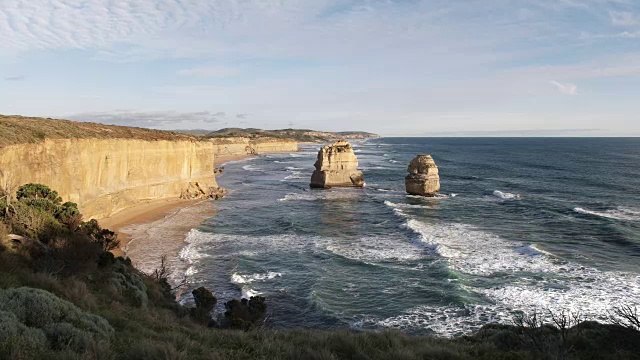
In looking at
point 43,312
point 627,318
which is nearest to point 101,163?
point 43,312

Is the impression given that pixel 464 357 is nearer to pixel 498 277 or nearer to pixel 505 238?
pixel 498 277

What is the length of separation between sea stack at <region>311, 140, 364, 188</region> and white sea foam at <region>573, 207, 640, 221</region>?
89.5ft

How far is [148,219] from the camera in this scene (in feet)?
128

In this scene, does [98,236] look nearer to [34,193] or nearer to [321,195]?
[34,193]

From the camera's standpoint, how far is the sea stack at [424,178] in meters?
53.3

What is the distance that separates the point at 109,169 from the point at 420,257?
26.6 m

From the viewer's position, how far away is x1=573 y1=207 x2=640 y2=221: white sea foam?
39.3m

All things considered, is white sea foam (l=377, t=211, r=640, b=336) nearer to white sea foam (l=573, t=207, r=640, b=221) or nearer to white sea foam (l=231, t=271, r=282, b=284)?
white sea foam (l=231, t=271, r=282, b=284)

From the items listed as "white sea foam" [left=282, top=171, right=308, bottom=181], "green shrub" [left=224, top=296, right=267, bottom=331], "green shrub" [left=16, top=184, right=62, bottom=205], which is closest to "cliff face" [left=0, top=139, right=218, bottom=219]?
"green shrub" [left=16, top=184, right=62, bottom=205]

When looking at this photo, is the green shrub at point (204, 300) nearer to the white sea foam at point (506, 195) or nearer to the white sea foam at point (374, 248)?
the white sea foam at point (374, 248)

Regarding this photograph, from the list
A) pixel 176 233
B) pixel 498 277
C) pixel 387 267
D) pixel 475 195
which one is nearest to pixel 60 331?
pixel 387 267

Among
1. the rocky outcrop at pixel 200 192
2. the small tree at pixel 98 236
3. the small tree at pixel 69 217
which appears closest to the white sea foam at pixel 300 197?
the rocky outcrop at pixel 200 192

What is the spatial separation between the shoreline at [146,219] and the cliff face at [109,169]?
2.53 feet

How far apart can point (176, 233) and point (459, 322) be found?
22.6 meters
